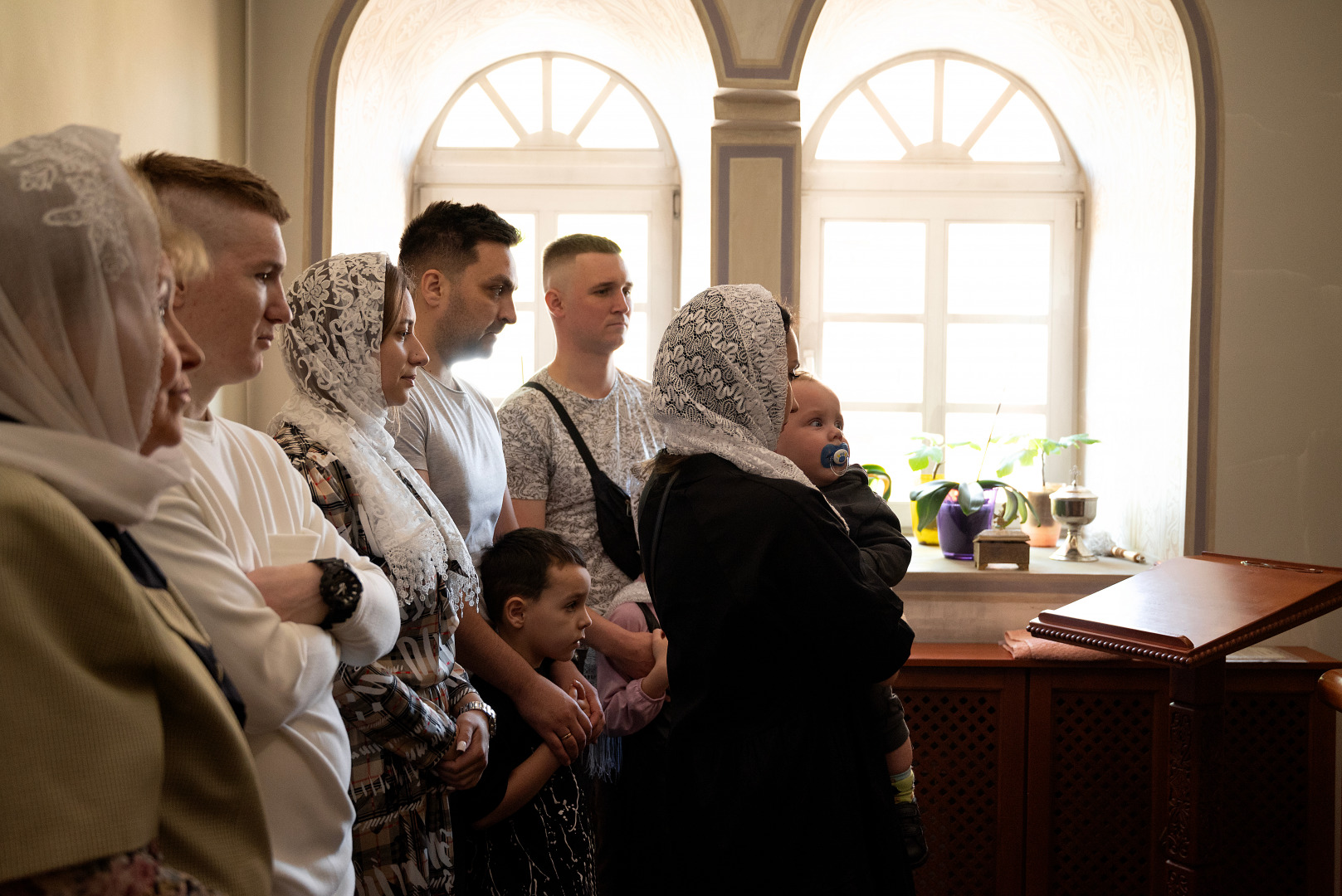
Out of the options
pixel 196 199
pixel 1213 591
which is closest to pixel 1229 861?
pixel 1213 591

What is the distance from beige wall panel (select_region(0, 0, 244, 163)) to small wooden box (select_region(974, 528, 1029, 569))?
2.50 meters

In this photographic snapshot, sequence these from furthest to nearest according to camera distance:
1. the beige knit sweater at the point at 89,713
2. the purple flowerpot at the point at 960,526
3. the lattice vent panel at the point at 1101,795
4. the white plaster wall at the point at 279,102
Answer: the purple flowerpot at the point at 960,526, the white plaster wall at the point at 279,102, the lattice vent panel at the point at 1101,795, the beige knit sweater at the point at 89,713

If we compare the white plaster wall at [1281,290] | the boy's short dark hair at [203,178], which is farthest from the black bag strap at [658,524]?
the white plaster wall at [1281,290]

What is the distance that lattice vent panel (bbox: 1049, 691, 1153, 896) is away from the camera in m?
2.71

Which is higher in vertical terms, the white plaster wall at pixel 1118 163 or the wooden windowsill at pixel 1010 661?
the white plaster wall at pixel 1118 163

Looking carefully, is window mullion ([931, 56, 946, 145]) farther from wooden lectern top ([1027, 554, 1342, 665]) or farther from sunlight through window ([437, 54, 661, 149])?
wooden lectern top ([1027, 554, 1342, 665])

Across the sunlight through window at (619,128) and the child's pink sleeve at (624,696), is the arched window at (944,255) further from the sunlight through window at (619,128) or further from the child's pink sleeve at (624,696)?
the child's pink sleeve at (624,696)

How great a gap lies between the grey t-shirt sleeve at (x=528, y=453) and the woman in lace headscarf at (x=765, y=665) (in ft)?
2.41

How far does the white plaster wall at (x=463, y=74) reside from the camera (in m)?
3.01

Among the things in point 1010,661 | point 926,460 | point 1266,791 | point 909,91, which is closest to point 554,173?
point 909,91

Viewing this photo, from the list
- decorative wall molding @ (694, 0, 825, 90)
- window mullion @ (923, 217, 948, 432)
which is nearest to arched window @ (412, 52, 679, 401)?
decorative wall molding @ (694, 0, 825, 90)

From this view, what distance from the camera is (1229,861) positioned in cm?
273

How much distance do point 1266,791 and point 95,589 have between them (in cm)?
311

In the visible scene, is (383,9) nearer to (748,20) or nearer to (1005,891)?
(748,20)
